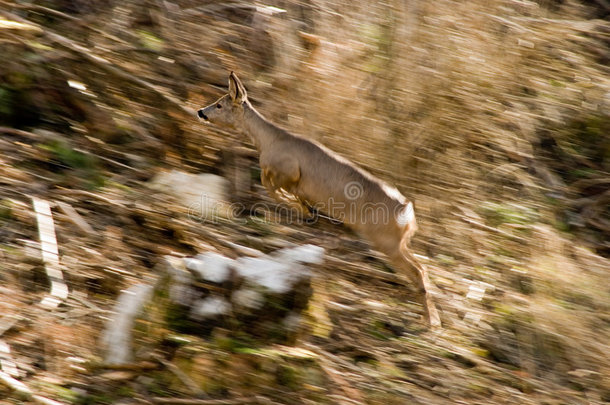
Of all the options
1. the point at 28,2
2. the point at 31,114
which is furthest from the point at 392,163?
the point at 28,2

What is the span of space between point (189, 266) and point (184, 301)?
28cm

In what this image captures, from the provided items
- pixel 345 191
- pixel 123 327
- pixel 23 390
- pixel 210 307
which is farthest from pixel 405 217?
pixel 23 390

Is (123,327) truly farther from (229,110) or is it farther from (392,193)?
(229,110)

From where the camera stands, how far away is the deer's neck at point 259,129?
814cm

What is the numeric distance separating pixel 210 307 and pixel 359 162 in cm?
294

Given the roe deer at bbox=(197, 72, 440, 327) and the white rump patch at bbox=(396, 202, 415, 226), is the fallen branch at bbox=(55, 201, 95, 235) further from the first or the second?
the white rump patch at bbox=(396, 202, 415, 226)

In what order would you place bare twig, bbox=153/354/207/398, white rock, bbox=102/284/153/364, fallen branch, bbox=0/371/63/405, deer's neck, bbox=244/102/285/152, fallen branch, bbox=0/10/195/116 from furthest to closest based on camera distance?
fallen branch, bbox=0/10/195/116 → deer's neck, bbox=244/102/285/152 → white rock, bbox=102/284/153/364 → bare twig, bbox=153/354/207/398 → fallen branch, bbox=0/371/63/405

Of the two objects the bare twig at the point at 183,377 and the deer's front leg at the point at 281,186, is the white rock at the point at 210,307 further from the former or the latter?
the deer's front leg at the point at 281,186

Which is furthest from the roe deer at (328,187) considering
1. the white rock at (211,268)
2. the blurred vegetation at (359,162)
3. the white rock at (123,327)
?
the white rock at (123,327)

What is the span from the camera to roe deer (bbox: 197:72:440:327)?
7.34m

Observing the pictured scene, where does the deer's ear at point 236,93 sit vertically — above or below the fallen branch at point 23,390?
above

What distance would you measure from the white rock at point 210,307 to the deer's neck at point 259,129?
256 centimetres

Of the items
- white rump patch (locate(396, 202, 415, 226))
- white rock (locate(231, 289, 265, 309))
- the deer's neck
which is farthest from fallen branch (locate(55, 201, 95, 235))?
white rump patch (locate(396, 202, 415, 226))

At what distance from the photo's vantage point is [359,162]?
27.3 feet
